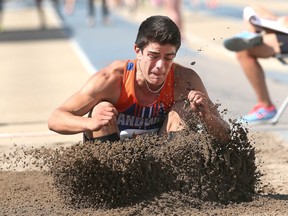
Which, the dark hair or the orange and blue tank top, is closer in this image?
the dark hair

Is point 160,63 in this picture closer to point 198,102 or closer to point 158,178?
point 198,102

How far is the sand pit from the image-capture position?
5.34 m

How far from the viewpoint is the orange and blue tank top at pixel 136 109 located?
576 cm

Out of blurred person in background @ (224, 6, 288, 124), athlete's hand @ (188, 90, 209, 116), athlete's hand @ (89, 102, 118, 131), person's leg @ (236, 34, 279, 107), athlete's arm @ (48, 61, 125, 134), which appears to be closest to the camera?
athlete's hand @ (89, 102, 118, 131)

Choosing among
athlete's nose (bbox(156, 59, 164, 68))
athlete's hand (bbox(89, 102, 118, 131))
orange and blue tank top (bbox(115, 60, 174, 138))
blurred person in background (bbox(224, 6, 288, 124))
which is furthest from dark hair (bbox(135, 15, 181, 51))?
blurred person in background (bbox(224, 6, 288, 124))

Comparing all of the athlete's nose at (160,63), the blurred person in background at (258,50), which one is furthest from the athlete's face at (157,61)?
the blurred person in background at (258,50)

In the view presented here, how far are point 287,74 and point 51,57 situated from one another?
6.43 metres

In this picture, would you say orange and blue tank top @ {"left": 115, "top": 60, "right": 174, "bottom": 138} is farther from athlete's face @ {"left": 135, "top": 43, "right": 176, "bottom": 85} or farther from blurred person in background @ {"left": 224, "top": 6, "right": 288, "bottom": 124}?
blurred person in background @ {"left": 224, "top": 6, "right": 288, "bottom": 124}

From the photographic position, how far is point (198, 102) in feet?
17.1

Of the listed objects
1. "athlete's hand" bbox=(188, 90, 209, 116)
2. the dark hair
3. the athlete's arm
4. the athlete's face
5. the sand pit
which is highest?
the dark hair

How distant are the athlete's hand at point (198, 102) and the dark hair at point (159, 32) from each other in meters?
0.38

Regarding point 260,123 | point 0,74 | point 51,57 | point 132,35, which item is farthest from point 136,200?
point 132,35

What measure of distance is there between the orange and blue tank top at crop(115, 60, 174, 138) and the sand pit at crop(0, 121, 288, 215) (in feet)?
1.00

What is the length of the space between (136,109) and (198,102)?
0.73 meters
